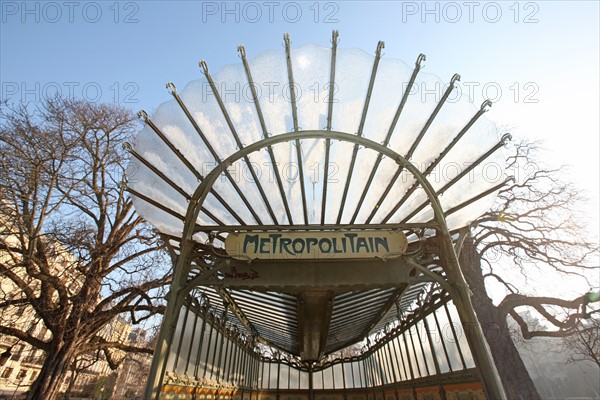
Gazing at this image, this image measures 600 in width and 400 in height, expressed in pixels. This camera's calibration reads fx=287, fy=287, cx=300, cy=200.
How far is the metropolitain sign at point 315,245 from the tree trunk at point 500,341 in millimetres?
10127

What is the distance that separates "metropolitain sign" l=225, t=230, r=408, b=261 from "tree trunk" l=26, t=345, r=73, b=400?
438 inches

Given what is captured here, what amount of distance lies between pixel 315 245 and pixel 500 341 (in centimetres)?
1165

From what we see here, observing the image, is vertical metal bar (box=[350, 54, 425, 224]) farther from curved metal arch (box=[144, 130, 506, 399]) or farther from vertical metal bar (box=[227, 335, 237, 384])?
vertical metal bar (box=[227, 335, 237, 384])

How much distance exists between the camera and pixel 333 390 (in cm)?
1291

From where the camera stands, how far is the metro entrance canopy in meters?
3.77

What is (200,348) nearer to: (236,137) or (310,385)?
(236,137)

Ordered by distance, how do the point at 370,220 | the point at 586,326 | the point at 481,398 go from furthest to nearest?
the point at 586,326 < the point at 370,220 < the point at 481,398

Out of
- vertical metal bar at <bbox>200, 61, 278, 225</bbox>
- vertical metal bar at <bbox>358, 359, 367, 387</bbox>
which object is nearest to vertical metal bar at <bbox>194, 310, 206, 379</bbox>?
vertical metal bar at <bbox>200, 61, 278, 225</bbox>

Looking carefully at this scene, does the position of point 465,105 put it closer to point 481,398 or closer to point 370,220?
point 370,220

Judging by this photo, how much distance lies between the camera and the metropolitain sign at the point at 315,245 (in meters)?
4.21

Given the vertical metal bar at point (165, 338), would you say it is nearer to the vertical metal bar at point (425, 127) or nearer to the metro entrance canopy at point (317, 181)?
the metro entrance canopy at point (317, 181)

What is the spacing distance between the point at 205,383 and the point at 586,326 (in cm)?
1556

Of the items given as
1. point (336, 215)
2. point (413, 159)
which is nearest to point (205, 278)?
point (336, 215)

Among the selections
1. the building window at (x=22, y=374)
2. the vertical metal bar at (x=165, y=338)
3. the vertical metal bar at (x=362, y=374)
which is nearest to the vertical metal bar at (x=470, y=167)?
the vertical metal bar at (x=165, y=338)
